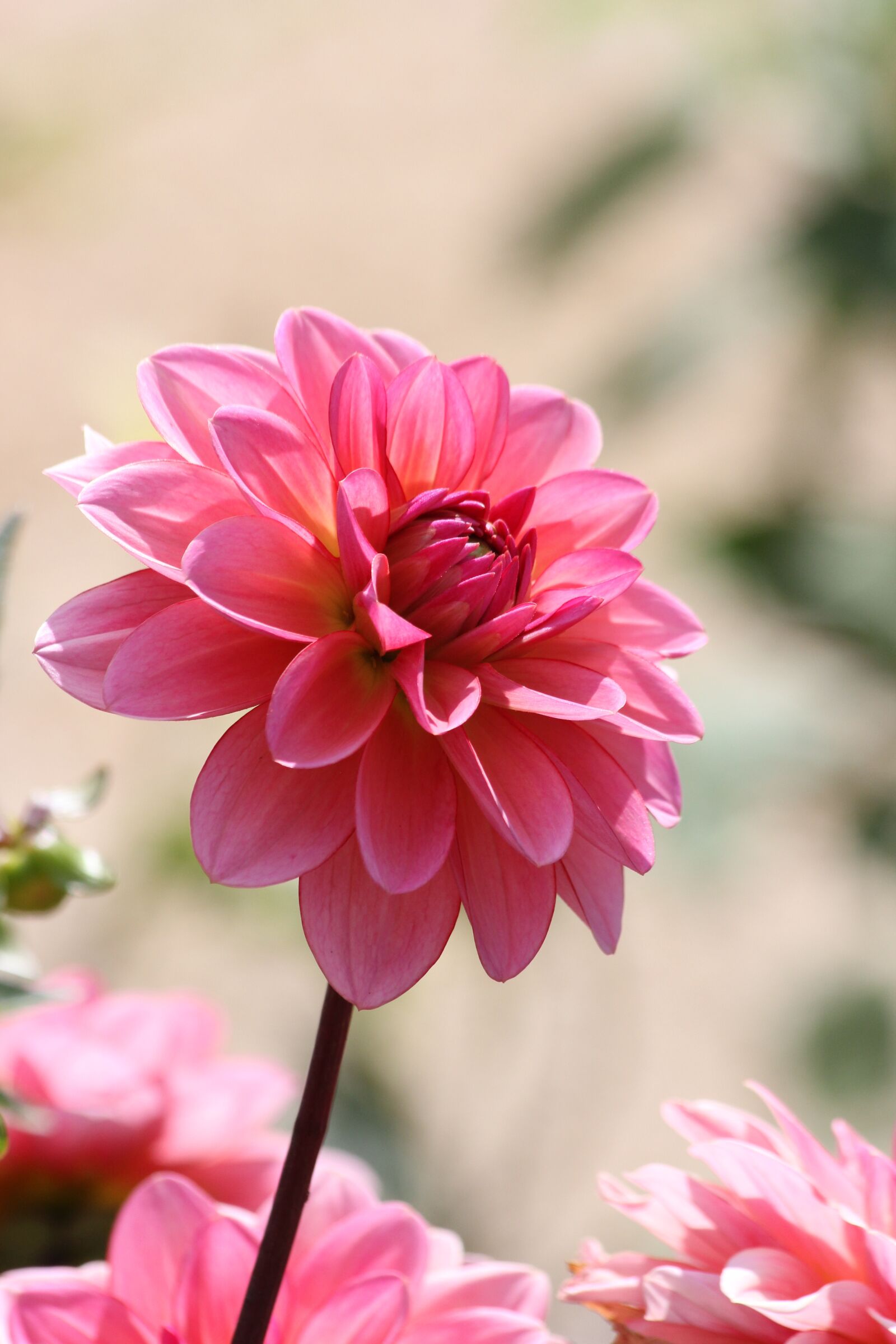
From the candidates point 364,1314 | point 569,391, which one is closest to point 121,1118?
point 364,1314

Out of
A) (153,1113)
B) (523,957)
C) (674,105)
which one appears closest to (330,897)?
(523,957)

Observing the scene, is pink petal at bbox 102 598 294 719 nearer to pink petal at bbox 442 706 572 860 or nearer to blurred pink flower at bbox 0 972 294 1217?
pink petal at bbox 442 706 572 860

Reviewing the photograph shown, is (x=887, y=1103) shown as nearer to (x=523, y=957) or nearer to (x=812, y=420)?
(x=812, y=420)

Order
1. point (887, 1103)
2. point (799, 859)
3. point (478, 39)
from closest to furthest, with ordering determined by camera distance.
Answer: point (887, 1103), point (799, 859), point (478, 39)

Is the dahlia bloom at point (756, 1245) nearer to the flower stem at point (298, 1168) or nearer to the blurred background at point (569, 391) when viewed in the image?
the flower stem at point (298, 1168)

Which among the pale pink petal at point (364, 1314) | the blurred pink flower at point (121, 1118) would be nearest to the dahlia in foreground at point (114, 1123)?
the blurred pink flower at point (121, 1118)

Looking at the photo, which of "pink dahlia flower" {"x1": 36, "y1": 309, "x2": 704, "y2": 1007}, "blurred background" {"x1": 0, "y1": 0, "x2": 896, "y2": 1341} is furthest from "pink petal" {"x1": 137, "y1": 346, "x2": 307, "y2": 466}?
"blurred background" {"x1": 0, "y1": 0, "x2": 896, "y2": 1341}

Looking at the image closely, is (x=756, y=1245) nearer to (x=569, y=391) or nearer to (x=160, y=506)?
(x=160, y=506)
